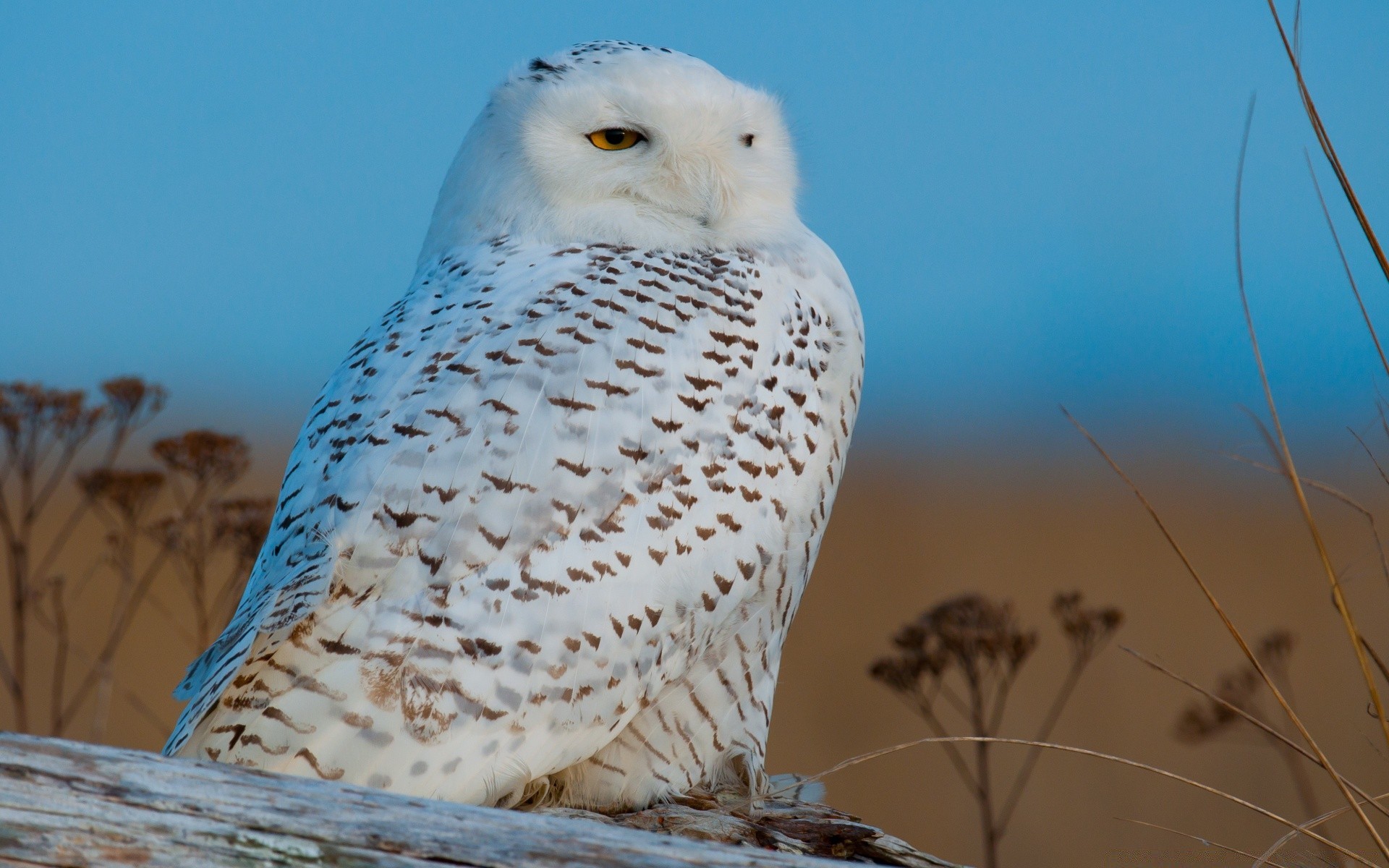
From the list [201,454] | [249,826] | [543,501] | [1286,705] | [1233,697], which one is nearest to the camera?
[249,826]

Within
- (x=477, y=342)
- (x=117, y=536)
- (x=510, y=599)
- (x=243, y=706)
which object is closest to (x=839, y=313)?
(x=477, y=342)

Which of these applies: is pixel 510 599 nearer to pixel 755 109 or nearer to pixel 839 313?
pixel 839 313

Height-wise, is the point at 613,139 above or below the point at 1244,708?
above

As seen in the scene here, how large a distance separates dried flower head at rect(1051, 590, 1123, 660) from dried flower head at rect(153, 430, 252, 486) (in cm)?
208

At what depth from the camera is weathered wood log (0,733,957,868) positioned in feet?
2.84

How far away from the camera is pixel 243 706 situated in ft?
4.40

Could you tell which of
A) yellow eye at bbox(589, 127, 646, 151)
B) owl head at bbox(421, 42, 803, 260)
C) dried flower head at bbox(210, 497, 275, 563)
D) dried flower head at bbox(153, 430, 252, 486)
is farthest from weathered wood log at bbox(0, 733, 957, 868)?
dried flower head at bbox(153, 430, 252, 486)

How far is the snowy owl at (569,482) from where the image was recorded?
53.7 inches

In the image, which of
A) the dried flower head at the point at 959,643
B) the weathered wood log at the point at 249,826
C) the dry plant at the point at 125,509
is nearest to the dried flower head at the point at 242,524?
the dry plant at the point at 125,509

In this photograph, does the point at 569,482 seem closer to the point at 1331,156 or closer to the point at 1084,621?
the point at 1331,156

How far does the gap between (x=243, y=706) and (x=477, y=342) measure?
1.96 ft

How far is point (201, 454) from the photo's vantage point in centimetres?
261

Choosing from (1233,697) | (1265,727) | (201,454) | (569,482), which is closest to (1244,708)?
(1233,697)

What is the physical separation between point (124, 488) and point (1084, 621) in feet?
7.78
